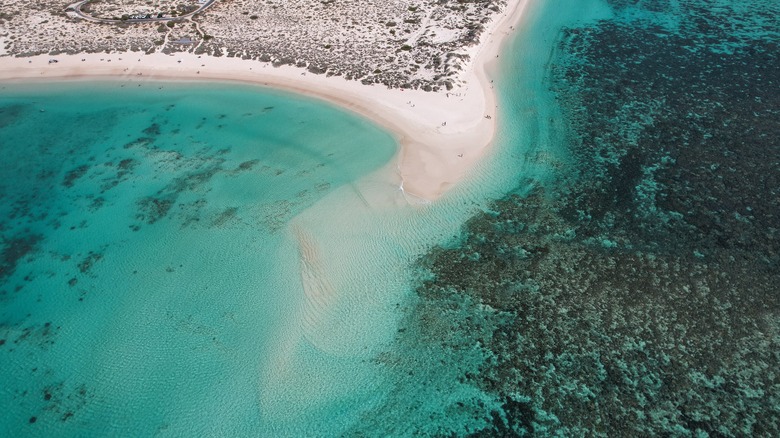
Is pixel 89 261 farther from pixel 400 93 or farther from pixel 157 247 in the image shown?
pixel 400 93

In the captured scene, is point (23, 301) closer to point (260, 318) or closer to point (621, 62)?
point (260, 318)

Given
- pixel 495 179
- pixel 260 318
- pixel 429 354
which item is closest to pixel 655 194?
pixel 495 179

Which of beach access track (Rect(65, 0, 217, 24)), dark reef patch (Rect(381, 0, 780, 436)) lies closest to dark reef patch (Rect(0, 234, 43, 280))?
dark reef patch (Rect(381, 0, 780, 436))

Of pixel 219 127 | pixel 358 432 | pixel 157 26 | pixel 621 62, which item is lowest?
pixel 358 432

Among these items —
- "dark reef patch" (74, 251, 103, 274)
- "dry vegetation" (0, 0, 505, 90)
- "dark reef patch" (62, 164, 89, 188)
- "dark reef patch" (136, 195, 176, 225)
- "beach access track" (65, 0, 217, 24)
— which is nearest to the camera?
"dark reef patch" (74, 251, 103, 274)

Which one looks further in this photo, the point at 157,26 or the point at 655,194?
the point at 157,26

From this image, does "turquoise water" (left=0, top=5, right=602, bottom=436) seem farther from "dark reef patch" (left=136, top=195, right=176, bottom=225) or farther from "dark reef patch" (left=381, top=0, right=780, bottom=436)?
"dark reef patch" (left=381, top=0, right=780, bottom=436)

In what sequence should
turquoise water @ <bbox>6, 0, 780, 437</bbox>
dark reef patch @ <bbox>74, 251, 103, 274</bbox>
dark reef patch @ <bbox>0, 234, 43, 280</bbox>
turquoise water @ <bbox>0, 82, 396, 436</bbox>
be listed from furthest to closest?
dark reef patch @ <bbox>0, 234, 43, 280</bbox>
dark reef patch @ <bbox>74, 251, 103, 274</bbox>
turquoise water @ <bbox>0, 82, 396, 436</bbox>
turquoise water @ <bbox>6, 0, 780, 437</bbox>

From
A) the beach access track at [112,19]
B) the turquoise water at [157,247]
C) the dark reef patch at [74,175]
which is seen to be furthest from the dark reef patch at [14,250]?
the beach access track at [112,19]
